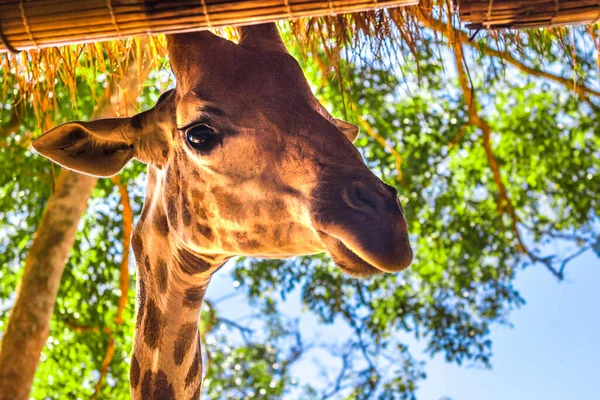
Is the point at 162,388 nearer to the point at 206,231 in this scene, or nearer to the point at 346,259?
the point at 206,231

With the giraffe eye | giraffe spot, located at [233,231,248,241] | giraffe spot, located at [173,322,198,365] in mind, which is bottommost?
giraffe spot, located at [173,322,198,365]

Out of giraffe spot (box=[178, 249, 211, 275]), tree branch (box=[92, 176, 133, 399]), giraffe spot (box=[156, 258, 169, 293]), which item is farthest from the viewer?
tree branch (box=[92, 176, 133, 399])

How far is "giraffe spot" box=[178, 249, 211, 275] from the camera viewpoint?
189 centimetres

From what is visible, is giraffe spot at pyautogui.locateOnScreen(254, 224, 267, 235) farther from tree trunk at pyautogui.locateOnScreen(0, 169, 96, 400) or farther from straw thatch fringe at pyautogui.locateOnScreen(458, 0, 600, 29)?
tree trunk at pyautogui.locateOnScreen(0, 169, 96, 400)

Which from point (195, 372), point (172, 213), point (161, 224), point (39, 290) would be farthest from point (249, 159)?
point (39, 290)

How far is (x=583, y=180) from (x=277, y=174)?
4738 mm

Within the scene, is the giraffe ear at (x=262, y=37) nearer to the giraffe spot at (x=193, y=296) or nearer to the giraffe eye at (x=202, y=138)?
the giraffe eye at (x=202, y=138)

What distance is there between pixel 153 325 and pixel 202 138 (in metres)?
0.59

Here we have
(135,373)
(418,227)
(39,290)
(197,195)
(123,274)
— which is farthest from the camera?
(418,227)

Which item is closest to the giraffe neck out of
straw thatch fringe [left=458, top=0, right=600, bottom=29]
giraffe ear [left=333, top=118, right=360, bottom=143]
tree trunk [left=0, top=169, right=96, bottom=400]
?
giraffe ear [left=333, top=118, right=360, bottom=143]

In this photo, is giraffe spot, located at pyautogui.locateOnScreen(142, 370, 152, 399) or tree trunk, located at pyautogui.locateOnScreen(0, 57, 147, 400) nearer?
giraffe spot, located at pyautogui.locateOnScreen(142, 370, 152, 399)

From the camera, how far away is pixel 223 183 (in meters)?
1.68

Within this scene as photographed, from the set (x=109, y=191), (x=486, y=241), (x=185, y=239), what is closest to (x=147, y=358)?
(x=185, y=239)

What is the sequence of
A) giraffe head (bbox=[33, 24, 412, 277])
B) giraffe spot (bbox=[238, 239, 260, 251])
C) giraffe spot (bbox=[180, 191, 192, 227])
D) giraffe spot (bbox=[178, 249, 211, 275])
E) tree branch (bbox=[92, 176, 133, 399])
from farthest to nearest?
tree branch (bbox=[92, 176, 133, 399]) → giraffe spot (bbox=[178, 249, 211, 275]) → giraffe spot (bbox=[180, 191, 192, 227]) → giraffe spot (bbox=[238, 239, 260, 251]) → giraffe head (bbox=[33, 24, 412, 277])
